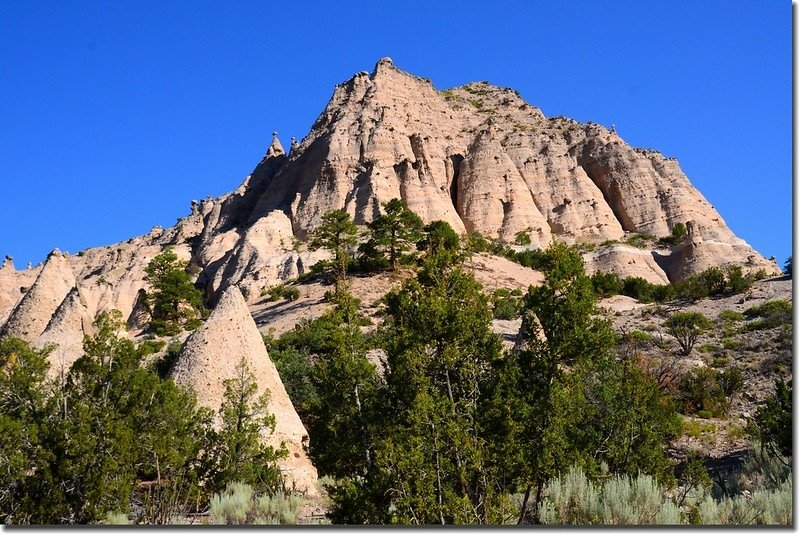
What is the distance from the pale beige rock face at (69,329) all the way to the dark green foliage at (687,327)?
20.3 m

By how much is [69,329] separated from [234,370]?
14.1ft

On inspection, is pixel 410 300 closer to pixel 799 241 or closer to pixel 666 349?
pixel 799 241

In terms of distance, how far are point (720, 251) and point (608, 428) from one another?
128ft

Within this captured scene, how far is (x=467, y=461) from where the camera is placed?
924cm

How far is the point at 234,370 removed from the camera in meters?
14.4

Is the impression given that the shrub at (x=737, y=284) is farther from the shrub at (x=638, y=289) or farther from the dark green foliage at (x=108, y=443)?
the dark green foliage at (x=108, y=443)

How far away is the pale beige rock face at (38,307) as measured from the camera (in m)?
18.9

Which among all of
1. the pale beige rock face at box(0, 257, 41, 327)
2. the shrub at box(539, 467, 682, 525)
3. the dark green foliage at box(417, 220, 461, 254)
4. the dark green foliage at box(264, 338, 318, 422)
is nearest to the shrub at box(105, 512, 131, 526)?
the shrub at box(539, 467, 682, 525)

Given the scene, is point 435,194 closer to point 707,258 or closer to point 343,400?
point 707,258

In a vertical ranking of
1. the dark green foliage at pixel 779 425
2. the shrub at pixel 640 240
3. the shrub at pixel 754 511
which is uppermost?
the shrub at pixel 640 240

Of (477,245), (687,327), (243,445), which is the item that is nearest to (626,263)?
(477,245)

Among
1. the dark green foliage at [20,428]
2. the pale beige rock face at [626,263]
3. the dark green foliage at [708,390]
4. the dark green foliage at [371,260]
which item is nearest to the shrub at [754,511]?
the dark green foliage at [20,428]

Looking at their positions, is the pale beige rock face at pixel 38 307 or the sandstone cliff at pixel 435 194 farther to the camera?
the sandstone cliff at pixel 435 194

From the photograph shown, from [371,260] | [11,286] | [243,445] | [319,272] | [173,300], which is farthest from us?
[11,286]
